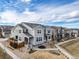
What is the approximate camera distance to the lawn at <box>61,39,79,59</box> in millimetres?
7845

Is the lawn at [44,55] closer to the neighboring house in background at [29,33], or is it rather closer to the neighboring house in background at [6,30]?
the neighboring house in background at [29,33]

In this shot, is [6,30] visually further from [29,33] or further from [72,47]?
[72,47]

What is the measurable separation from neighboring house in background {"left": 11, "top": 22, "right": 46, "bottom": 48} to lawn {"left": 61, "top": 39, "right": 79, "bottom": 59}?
1455mm

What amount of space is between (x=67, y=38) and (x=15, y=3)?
11.5ft

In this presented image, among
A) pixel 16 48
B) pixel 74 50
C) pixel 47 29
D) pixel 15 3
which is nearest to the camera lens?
pixel 15 3

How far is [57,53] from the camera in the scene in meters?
7.61

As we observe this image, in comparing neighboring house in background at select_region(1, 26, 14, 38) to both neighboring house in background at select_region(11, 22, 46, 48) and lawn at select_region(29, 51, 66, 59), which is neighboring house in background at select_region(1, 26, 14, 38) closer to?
neighboring house in background at select_region(11, 22, 46, 48)

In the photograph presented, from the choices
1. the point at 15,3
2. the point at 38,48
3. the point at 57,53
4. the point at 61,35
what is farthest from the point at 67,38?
the point at 15,3

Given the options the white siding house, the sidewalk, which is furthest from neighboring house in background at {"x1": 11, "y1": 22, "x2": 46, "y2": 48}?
the sidewalk

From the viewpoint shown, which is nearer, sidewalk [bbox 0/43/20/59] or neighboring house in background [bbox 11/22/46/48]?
sidewalk [bbox 0/43/20/59]

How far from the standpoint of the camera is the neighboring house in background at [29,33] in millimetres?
6898

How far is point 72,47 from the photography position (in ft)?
27.8

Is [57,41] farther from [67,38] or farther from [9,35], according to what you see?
[9,35]

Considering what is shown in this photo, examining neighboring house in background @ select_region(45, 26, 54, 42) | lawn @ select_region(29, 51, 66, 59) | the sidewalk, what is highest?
neighboring house in background @ select_region(45, 26, 54, 42)
